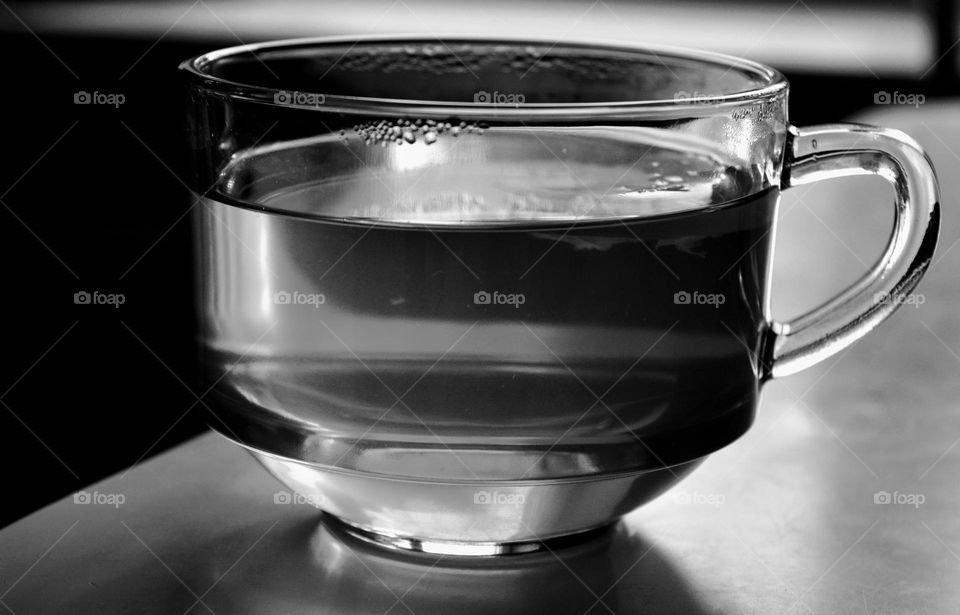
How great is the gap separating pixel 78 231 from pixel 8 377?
43 cm

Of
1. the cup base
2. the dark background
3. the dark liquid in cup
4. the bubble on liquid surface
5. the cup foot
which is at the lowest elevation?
the dark background

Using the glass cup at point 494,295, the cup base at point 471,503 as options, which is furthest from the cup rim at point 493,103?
the cup base at point 471,503

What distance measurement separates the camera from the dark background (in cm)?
62

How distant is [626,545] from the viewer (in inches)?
20.4

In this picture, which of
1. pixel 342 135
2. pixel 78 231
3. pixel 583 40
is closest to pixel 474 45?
pixel 583 40

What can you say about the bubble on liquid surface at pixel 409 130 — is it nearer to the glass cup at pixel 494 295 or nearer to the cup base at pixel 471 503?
the glass cup at pixel 494 295

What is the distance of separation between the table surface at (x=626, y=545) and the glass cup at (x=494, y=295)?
2cm

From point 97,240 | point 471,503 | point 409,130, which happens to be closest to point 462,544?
point 471,503

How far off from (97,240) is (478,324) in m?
0.75

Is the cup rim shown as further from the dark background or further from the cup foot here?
the cup foot

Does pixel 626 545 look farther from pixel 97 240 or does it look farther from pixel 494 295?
pixel 97 240

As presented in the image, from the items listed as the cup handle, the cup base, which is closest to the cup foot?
the cup base

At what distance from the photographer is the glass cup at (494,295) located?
410 millimetres

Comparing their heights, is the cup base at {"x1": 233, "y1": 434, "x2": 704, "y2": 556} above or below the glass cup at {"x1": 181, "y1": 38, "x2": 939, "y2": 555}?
below
